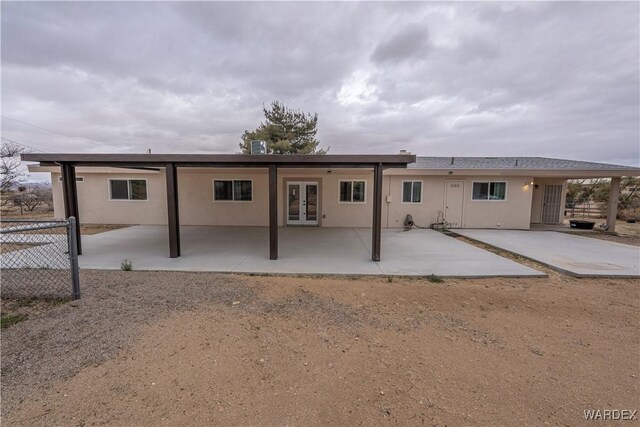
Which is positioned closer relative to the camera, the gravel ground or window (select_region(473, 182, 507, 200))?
the gravel ground

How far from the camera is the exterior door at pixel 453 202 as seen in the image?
12.5m

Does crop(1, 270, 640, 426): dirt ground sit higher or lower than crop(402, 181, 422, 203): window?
lower

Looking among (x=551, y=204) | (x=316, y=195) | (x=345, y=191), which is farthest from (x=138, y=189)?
(x=551, y=204)

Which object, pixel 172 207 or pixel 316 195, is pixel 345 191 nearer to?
pixel 316 195

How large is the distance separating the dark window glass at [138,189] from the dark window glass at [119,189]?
24 centimetres

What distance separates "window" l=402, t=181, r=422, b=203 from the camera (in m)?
12.5

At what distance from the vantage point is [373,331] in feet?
11.0

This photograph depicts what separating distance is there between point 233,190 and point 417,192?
872 cm

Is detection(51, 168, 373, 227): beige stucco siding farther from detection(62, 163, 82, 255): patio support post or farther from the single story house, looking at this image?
detection(62, 163, 82, 255): patio support post

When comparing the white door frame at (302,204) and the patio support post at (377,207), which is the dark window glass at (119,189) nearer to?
the white door frame at (302,204)

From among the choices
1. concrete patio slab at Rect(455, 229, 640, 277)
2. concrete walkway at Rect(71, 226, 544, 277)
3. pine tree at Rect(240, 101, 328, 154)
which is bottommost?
concrete patio slab at Rect(455, 229, 640, 277)

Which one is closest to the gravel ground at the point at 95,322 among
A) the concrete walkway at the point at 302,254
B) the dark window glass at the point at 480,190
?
the concrete walkway at the point at 302,254

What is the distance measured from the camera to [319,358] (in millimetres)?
2773

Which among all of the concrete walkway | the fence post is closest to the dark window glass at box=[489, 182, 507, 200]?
the concrete walkway
